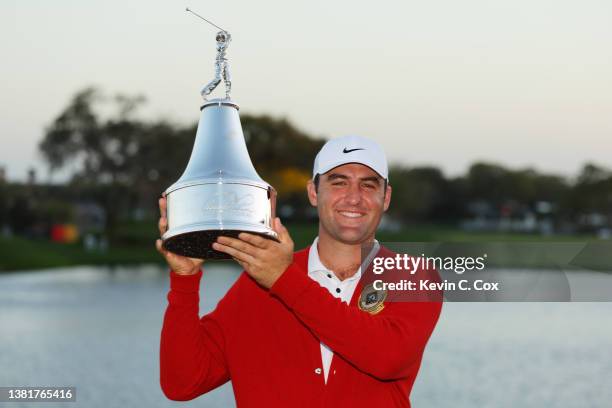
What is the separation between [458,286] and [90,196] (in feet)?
265

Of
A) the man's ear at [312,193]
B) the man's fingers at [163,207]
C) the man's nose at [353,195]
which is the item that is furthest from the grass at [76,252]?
the man's fingers at [163,207]

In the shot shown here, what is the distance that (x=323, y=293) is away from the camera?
2.89 meters

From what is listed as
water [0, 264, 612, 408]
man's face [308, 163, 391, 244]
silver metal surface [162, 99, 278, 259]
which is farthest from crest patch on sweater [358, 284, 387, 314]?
water [0, 264, 612, 408]

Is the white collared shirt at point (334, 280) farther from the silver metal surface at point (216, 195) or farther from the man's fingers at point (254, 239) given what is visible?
the man's fingers at point (254, 239)

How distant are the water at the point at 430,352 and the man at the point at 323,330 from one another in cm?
1514

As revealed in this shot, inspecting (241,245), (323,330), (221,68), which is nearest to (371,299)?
(323,330)

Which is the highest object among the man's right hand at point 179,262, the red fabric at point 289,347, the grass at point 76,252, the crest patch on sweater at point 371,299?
the grass at point 76,252

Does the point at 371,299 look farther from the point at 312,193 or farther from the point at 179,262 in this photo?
the point at 179,262

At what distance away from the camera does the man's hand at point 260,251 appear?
2.71 meters

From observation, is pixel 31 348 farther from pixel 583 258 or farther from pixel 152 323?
pixel 583 258

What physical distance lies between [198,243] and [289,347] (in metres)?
0.60

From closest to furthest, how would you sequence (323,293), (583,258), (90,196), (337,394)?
(323,293), (337,394), (583,258), (90,196)

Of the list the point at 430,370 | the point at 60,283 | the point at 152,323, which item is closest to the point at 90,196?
the point at 60,283

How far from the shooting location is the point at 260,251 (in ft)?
8.92
